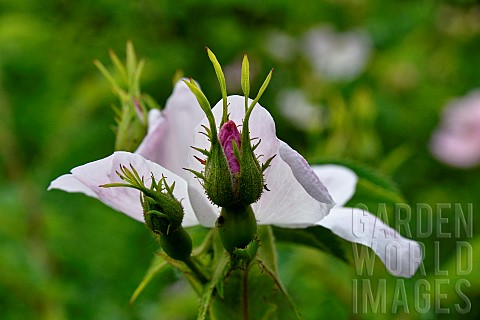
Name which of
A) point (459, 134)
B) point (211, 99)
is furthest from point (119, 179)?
point (459, 134)

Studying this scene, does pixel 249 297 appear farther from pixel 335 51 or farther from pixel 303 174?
pixel 335 51

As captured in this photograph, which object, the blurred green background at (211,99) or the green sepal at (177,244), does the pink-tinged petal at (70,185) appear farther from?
the blurred green background at (211,99)

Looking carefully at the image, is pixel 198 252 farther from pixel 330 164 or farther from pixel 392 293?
pixel 392 293

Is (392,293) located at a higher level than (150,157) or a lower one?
lower

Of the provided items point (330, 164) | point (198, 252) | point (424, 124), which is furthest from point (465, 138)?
point (198, 252)

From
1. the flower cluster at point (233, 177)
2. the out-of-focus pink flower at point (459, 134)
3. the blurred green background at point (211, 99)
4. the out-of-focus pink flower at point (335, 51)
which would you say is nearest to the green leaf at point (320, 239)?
the flower cluster at point (233, 177)

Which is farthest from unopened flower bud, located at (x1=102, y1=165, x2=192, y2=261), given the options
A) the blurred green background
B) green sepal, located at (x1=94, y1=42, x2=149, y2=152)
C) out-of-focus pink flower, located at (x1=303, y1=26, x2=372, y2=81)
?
out-of-focus pink flower, located at (x1=303, y1=26, x2=372, y2=81)
